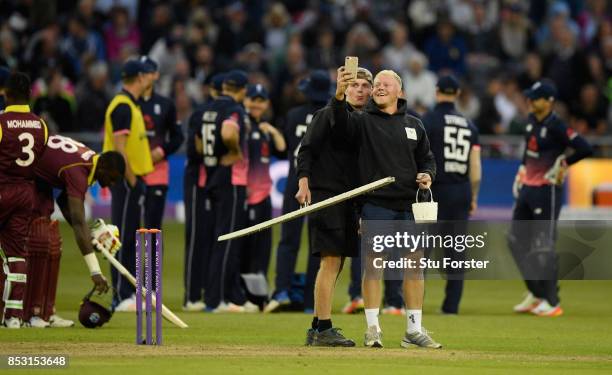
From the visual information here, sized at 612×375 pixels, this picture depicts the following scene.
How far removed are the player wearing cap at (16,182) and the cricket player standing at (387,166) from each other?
3166 mm

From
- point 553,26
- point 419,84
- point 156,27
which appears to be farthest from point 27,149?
point 553,26

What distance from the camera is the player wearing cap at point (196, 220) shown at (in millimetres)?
17391

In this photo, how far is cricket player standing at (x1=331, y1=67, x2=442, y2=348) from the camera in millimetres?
12844

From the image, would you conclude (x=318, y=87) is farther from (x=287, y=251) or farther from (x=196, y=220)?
(x=196, y=220)

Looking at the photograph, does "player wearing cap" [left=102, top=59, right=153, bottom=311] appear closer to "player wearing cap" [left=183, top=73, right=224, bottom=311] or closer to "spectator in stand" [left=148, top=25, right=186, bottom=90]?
"player wearing cap" [left=183, top=73, right=224, bottom=311]

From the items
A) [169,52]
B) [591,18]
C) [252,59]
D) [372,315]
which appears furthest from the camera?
[591,18]

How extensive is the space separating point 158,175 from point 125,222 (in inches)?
30.1

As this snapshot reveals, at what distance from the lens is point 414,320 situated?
12898mm

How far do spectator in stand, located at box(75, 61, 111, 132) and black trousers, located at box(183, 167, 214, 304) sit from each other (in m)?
9.60

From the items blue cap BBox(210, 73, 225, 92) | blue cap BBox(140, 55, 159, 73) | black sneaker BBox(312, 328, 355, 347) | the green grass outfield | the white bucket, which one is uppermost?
blue cap BBox(140, 55, 159, 73)

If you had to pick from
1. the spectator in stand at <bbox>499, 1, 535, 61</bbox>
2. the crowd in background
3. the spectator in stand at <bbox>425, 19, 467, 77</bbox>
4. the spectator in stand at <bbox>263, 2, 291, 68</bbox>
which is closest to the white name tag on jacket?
the crowd in background

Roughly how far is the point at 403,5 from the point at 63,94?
8.11 m

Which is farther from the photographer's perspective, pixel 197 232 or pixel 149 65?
pixel 197 232

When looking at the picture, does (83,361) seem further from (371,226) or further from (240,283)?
(240,283)
